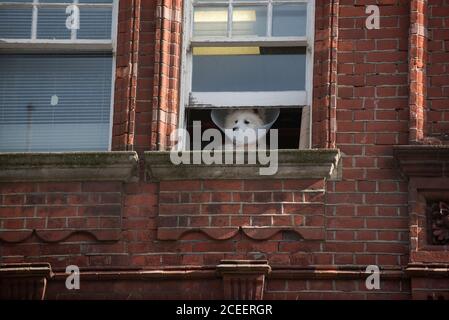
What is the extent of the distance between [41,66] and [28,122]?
498mm

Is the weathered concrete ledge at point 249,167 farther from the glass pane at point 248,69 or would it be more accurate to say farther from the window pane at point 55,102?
the glass pane at point 248,69

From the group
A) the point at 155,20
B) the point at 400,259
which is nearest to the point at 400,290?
the point at 400,259

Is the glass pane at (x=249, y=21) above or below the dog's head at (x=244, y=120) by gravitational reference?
above

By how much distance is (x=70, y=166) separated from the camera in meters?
13.0

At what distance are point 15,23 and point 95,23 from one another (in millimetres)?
643

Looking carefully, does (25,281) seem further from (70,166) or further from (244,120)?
(244,120)

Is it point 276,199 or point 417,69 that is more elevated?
point 417,69

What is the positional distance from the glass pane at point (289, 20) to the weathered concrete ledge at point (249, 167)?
49.8 inches

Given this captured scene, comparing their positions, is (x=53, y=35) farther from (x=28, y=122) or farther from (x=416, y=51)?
(x=416, y=51)

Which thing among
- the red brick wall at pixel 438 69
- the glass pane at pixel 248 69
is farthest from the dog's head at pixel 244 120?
the red brick wall at pixel 438 69

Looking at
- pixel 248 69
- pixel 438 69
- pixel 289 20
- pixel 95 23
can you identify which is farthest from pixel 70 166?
pixel 438 69

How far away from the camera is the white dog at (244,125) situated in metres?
13.4

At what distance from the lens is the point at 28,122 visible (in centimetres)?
1359
